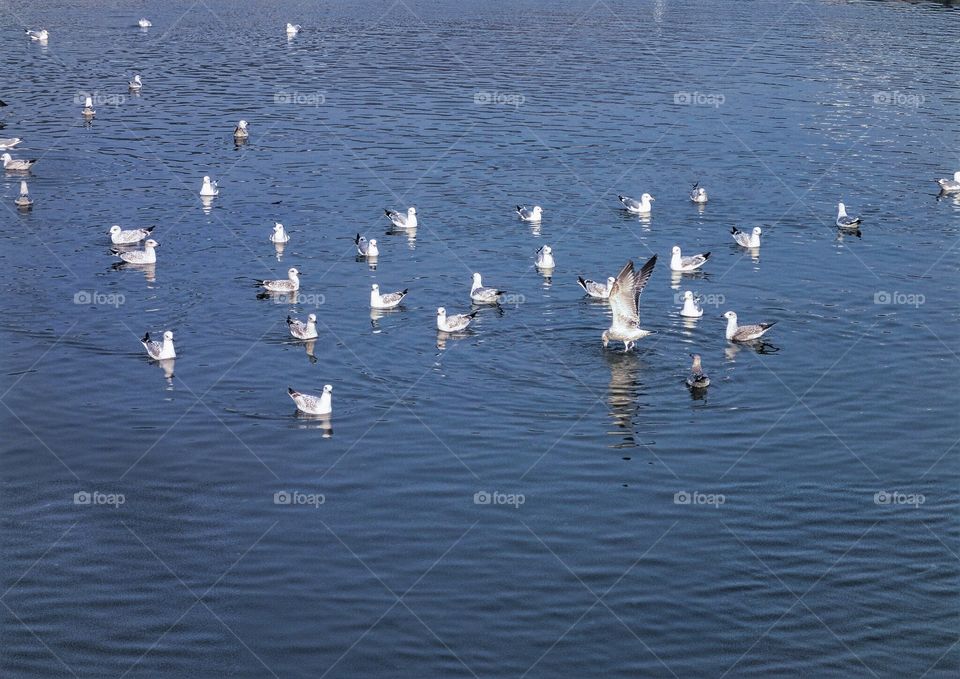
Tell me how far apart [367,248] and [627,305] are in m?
12.4

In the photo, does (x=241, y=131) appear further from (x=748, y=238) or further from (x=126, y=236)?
(x=748, y=238)

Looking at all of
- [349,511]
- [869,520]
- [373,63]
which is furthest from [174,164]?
[869,520]

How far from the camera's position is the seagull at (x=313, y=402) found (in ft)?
107

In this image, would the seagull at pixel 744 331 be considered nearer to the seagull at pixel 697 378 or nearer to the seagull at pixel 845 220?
the seagull at pixel 697 378

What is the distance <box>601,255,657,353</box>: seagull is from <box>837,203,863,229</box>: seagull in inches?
564

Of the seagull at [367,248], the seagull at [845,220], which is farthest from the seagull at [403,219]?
the seagull at [845,220]

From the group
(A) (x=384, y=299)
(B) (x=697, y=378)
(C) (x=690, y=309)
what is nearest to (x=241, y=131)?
(A) (x=384, y=299)

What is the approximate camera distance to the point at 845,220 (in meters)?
48.5

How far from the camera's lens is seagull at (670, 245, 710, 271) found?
4406cm

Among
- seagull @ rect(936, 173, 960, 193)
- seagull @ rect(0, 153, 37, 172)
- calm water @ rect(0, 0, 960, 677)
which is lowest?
calm water @ rect(0, 0, 960, 677)

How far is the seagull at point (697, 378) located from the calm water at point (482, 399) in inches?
17.4

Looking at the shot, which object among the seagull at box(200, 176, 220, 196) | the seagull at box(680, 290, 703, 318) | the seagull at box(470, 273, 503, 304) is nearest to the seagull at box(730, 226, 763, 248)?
the seagull at box(680, 290, 703, 318)

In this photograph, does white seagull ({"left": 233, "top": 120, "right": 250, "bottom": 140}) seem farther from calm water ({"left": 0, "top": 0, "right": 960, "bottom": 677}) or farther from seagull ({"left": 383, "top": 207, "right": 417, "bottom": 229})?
seagull ({"left": 383, "top": 207, "right": 417, "bottom": 229})

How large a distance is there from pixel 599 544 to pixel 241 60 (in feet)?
189
